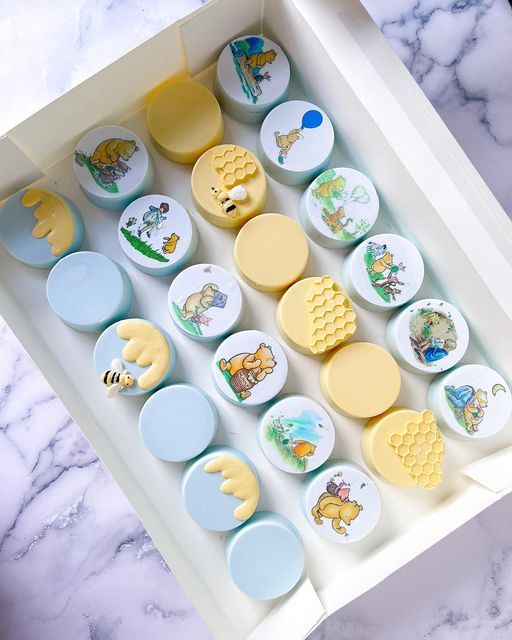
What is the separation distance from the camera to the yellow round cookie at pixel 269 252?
783 millimetres

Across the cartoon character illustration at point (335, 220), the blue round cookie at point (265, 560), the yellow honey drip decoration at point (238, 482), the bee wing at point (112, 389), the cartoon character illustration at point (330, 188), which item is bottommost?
the blue round cookie at point (265, 560)

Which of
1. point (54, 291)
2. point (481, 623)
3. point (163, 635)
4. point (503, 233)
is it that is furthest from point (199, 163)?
point (481, 623)

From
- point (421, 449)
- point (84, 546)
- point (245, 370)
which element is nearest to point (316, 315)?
point (245, 370)

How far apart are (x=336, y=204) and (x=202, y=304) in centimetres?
22

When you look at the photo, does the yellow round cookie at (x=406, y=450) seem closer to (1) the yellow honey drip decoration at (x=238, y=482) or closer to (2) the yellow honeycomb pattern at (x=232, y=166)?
(1) the yellow honey drip decoration at (x=238, y=482)

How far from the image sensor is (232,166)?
0.78 metres

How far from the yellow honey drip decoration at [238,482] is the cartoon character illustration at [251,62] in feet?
1.55

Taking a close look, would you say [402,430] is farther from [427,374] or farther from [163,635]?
[163,635]

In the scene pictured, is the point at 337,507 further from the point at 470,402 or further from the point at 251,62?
the point at 251,62

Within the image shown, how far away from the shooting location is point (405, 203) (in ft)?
2.54

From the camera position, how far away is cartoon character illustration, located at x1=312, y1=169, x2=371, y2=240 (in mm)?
790

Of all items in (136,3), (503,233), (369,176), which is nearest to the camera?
(503,233)

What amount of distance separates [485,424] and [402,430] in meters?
0.11

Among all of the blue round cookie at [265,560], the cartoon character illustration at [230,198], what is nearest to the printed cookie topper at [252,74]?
the cartoon character illustration at [230,198]
